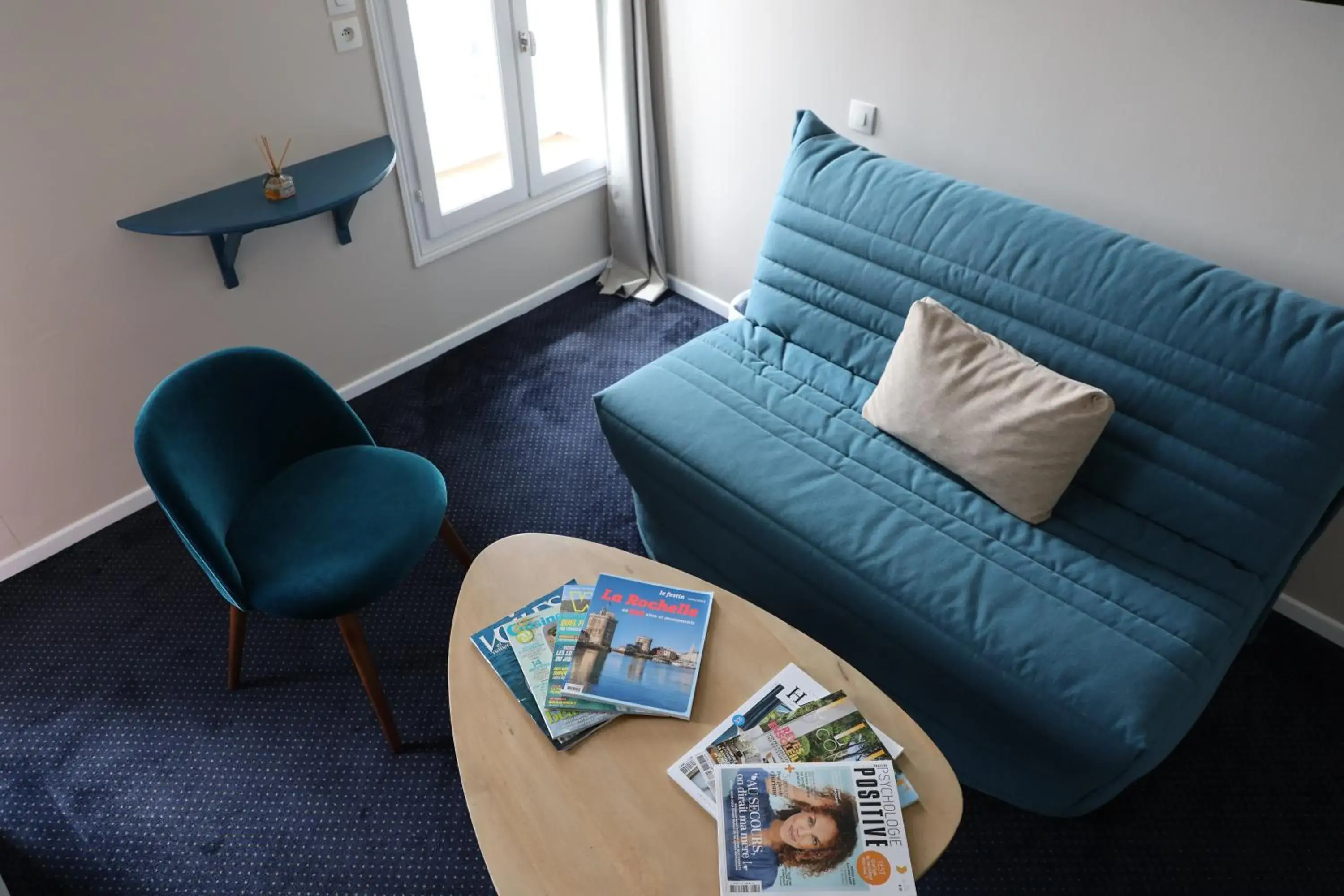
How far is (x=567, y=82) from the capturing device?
3.08 meters

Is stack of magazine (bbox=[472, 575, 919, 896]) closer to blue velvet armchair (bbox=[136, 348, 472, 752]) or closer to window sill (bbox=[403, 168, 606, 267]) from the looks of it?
blue velvet armchair (bbox=[136, 348, 472, 752])

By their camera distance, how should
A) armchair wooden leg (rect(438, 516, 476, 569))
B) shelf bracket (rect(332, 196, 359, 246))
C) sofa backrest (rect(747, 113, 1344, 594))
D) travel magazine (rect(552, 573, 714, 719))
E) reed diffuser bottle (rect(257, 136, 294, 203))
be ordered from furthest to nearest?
shelf bracket (rect(332, 196, 359, 246))
reed diffuser bottle (rect(257, 136, 294, 203))
armchair wooden leg (rect(438, 516, 476, 569))
sofa backrest (rect(747, 113, 1344, 594))
travel magazine (rect(552, 573, 714, 719))

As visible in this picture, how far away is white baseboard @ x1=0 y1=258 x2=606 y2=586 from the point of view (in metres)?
2.35

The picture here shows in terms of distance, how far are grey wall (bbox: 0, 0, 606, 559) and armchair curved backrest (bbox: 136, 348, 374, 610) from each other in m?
0.64

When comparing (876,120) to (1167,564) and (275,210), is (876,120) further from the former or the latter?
(275,210)

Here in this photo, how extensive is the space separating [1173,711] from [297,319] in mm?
2433

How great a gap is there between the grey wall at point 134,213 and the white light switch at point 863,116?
4.44 ft

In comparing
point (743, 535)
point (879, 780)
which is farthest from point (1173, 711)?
point (743, 535)

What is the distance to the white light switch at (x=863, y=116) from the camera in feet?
7.84

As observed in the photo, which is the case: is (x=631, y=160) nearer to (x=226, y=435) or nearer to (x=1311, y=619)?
(x=226, y=435)

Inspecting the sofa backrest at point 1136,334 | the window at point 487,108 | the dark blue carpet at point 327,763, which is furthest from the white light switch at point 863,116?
the dark blue carpet at point 327,763

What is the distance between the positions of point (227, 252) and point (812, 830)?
2.03m

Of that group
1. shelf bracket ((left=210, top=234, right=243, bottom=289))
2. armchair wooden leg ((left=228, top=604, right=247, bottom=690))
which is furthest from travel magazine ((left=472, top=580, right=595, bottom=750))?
shelf bracket ((left=210, top=234, right=243, bottom=289))

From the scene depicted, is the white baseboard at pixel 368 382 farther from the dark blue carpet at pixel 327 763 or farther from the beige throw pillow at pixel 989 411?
the beige throw pillow at pixel 989 411
